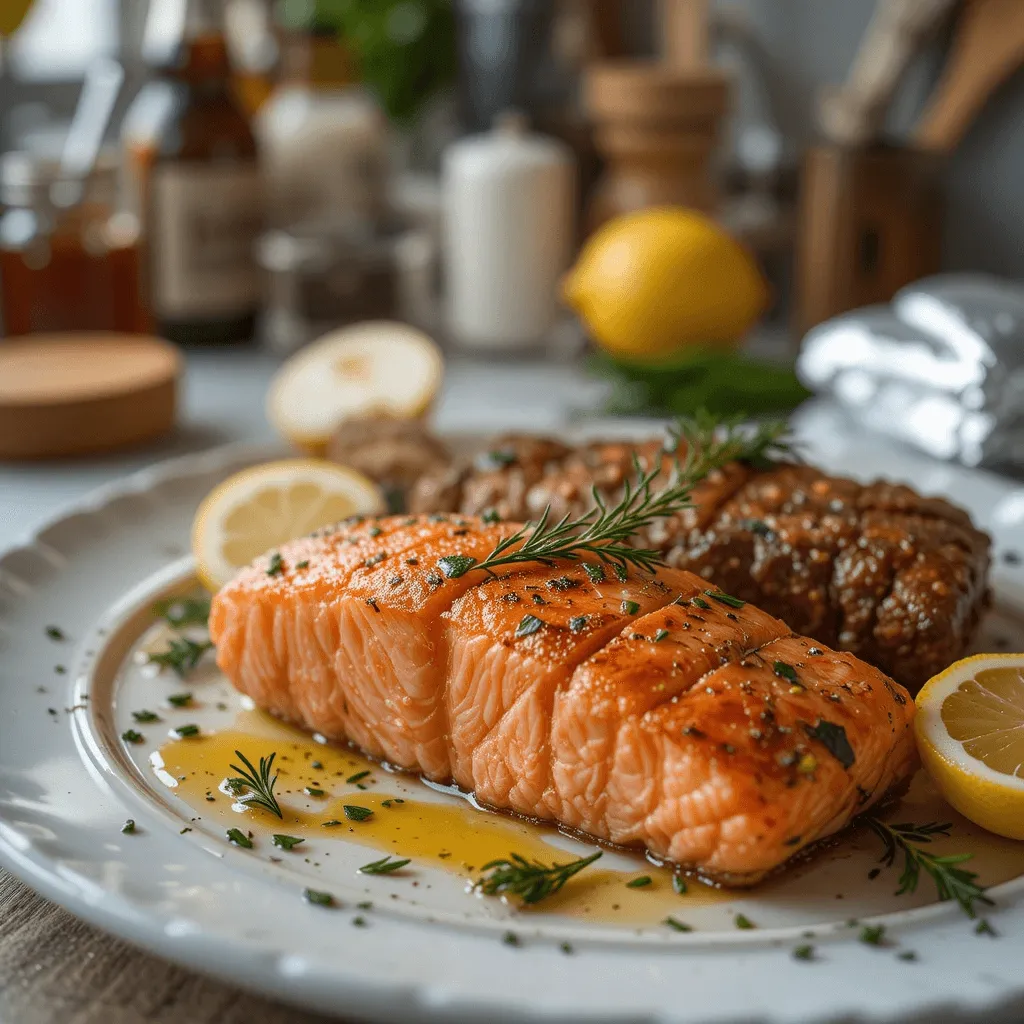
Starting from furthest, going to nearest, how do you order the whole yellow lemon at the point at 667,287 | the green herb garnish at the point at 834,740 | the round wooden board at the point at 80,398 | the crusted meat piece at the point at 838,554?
the whole yellow lemon at the point at 667,287 → the round wooden board at the point at 80,398 → the crusted meat piece at the point at 838,554 → the green herb garnish at the point at 834,740

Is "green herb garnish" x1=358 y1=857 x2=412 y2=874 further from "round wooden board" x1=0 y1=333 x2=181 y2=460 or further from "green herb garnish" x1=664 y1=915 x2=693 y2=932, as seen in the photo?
"round wooden board" x1=0 y1=333 x2=181 y2=460

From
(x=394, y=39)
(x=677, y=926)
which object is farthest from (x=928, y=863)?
(x=394, y=39)

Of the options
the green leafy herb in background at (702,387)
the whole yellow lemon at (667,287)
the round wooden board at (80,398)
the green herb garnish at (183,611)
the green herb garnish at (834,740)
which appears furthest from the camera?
the whole yellow lemon at (667,287)

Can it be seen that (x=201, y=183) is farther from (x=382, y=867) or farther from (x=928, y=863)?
(x=928, y=863)

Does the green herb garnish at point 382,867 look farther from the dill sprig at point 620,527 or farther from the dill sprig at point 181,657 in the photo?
the dill sprig at point 181,657

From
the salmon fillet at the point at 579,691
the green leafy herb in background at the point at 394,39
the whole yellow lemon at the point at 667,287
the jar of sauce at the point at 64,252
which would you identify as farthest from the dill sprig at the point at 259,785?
the green leafy herb in background at the point at 394,39

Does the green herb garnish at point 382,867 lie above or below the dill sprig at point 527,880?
below
